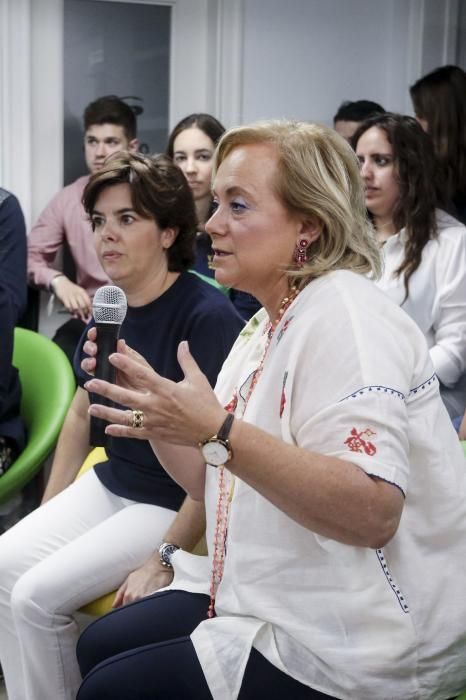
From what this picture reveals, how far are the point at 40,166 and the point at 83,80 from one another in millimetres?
385

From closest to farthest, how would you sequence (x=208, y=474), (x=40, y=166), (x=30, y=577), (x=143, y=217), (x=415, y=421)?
(x=415, y=421)
(x=208, y=474)
(x=30, y=577)
(x=143, y=217)
(x=40, y=166)

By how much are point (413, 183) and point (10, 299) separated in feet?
4.07

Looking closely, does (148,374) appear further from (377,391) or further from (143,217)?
(143,217)

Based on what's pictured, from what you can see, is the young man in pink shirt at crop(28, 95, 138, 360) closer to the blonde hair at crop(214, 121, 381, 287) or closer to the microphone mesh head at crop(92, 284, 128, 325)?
the microphone mesh head at crop(92, 284, 128, 325)

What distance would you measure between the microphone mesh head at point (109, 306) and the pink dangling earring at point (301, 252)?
0.30 meters

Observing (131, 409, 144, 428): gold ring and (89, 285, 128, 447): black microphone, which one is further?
(89, 285, 128, 447): black microphone

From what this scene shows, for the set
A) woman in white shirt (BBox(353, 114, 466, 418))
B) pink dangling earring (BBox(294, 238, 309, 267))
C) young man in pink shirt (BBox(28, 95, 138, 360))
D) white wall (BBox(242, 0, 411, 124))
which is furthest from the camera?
white wall (BBox(242, 0, 411, 124))

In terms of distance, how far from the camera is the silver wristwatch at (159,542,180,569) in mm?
2039

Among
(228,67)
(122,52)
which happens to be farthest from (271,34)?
(122,52)

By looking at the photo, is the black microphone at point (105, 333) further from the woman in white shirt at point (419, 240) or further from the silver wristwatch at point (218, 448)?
the woman in white shirt at point (419, 240)

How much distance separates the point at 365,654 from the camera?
145 centimetres

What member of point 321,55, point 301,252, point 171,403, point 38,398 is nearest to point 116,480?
point 38,398

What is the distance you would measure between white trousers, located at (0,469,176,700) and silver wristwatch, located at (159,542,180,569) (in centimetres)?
9

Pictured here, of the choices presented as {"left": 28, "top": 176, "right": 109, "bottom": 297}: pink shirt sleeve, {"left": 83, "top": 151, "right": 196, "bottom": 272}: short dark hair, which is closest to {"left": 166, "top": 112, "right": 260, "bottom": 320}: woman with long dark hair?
{"left": 28, "top": 176, "right": 109, "bottom": 297}: pink shirt sleeve
